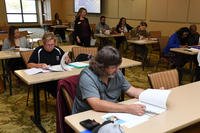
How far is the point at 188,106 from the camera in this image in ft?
6.17

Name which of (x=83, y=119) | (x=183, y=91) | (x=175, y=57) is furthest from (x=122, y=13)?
(x=83, y=119)

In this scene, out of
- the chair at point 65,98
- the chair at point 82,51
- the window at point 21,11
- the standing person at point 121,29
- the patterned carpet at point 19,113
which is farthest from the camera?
the window at point 21,11

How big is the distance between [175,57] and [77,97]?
11.5ft

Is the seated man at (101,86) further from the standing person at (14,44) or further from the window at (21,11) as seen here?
the window at (21,11)

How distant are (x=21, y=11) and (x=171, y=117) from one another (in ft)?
48.8

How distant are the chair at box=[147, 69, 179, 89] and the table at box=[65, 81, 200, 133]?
34 centimetres

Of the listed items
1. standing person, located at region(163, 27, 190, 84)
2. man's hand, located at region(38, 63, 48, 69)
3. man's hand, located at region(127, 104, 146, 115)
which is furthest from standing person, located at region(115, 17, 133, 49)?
man's hand, located at region(127, 104, 146, 115)

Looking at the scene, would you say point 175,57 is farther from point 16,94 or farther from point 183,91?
point 16,94

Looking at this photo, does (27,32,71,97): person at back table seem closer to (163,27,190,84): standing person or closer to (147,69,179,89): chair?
(147,69,179,89): chair

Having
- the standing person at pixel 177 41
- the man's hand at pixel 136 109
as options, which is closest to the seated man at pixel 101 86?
the man's hand at pixel 136 109

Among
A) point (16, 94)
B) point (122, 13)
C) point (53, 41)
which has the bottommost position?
point (16, 94)

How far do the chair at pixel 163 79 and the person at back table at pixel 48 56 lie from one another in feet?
4.20

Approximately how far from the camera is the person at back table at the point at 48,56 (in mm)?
3260

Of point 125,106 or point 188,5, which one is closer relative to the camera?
point 125,106
